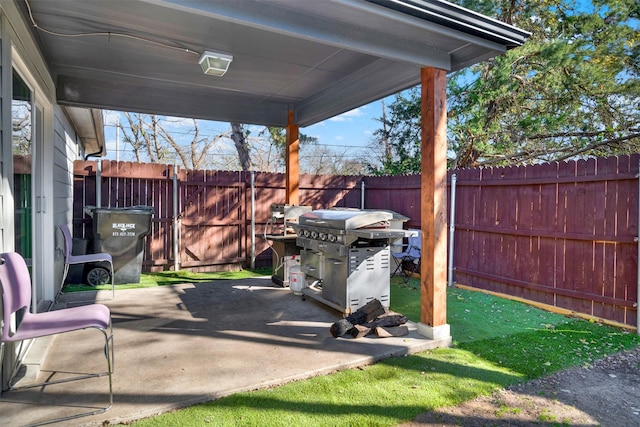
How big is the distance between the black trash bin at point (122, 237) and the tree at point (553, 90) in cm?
633

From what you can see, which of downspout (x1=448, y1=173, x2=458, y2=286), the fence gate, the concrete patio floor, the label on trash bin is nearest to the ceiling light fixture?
the concrete patio floor

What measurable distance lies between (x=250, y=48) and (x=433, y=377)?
3.39 meters

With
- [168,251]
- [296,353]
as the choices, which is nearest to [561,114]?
[296,353]

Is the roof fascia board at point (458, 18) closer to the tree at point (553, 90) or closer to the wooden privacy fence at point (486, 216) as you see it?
the wooden privacy fence at point (486, 216)

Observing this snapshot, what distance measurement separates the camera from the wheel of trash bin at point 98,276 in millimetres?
5414

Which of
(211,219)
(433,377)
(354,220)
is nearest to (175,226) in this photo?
(211,219)

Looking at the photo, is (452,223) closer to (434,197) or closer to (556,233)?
(556,233)

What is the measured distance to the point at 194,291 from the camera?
202 inches

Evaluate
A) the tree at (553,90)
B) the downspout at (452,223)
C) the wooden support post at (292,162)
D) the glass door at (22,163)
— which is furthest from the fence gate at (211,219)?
the tree at (553,90)

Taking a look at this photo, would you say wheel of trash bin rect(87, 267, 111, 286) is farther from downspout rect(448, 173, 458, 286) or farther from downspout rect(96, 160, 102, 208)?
downspout rect(448, 173, 458, 286)

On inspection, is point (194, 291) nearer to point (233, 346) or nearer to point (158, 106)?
point (233, 346)

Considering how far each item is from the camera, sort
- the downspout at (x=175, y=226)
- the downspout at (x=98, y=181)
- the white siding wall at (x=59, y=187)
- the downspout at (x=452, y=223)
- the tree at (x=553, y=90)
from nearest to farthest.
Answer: the white siding wall at (x=59, y=187) → the downspout at (x=452, y=223) → the downspout at (x=98, y=181) → the downspout at (x=175, y=226) → the tree at (x=553, y=90)

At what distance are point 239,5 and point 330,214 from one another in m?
2.41

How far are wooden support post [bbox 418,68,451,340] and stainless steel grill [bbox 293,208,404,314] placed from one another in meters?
0.52
